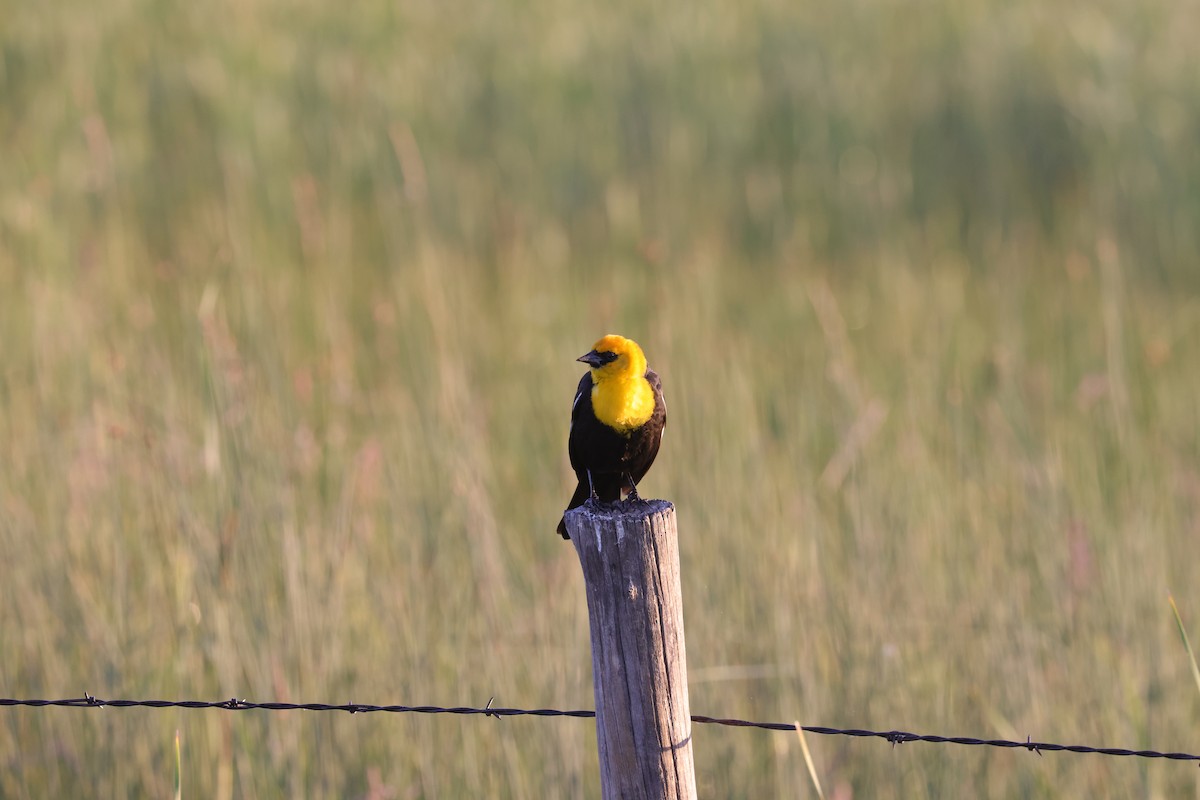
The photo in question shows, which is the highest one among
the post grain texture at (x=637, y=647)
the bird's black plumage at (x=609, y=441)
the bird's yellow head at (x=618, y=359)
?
the bird's yellow head at (x=618, y=359)

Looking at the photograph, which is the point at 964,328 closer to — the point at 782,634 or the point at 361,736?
the point at 782,634

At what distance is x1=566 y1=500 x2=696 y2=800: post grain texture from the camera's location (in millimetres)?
1872

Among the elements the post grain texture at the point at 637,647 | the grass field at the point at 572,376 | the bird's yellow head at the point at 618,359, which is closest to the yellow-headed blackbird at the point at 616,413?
the bird's yellow head at the point at 618,359

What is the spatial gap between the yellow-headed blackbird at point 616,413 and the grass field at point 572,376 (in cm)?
80

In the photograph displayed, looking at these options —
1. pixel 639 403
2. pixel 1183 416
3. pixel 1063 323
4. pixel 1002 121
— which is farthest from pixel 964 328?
pixel 639 403

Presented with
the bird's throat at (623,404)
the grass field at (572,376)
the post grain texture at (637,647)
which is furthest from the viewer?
the grass field at (572,376)

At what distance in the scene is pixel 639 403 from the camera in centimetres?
251

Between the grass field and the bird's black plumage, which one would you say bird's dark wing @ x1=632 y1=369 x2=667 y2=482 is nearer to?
the bird's black plumage

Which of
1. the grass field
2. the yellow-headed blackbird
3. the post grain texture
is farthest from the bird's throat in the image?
the grass field

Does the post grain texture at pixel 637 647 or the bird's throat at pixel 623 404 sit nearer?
the post grain texture at pixel 637 647

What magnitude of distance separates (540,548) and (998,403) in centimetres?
162

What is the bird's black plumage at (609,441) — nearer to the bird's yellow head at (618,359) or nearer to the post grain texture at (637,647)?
the bird's yellow head at (618,359)

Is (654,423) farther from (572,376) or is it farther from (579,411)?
(572,376)

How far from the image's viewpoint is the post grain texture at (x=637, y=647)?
6.14 feet
